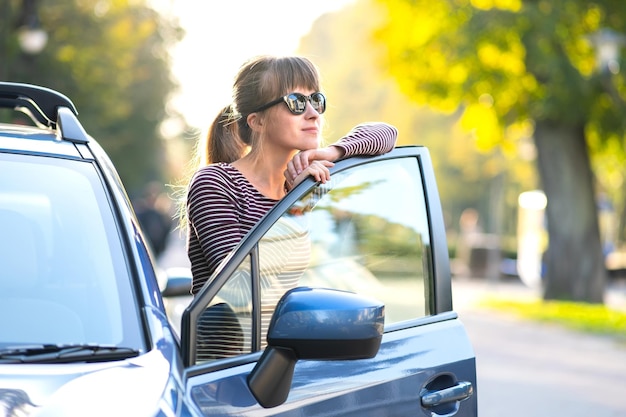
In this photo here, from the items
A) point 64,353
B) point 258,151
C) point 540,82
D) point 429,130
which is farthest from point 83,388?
point 429,130

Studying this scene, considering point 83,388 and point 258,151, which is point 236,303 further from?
point 258,151

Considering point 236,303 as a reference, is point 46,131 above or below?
above

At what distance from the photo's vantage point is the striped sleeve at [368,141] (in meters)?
3.41

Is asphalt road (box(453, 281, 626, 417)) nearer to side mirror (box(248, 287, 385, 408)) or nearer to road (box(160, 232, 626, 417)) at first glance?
road (box(160, 232, 626, 417))

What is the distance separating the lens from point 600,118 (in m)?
22.7

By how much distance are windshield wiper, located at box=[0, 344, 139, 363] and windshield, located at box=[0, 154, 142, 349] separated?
3 centimetres

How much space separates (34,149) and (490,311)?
1881cm

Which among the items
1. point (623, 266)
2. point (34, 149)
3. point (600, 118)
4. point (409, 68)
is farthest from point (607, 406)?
point (623, 266)

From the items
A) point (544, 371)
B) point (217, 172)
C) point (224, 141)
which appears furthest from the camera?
point (544, 371)

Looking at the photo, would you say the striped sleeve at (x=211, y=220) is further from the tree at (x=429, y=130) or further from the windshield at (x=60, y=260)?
the tree at (x=429, y=130)

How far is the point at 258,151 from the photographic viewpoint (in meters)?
3.65

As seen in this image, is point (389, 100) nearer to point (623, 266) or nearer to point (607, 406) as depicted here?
Answer: point (623, 266)

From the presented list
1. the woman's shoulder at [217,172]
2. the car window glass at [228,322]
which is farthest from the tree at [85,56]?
the car window glass at [228,322]

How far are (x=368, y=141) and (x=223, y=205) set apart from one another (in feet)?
1.42
